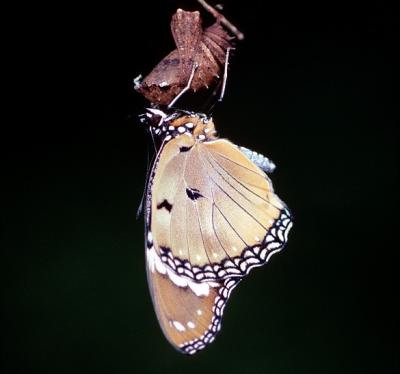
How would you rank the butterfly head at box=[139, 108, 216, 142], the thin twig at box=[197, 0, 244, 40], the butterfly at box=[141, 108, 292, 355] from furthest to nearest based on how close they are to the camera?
the butterfly at box=[141, 108, 292, 355], the butterfly head at box=[139, 108, 216, 142], the thin twig at box=[197, 0, 244, 40]

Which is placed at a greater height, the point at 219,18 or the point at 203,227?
the point at 219,18

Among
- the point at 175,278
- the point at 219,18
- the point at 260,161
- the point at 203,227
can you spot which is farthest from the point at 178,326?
the point at 219,18

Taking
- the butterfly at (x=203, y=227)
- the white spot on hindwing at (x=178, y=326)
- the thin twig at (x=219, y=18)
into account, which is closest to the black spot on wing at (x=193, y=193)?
the butterfly at (x=203, y=227)

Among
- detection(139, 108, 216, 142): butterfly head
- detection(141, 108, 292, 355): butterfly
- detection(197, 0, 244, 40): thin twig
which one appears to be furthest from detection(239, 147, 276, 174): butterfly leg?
detection(197, 0, 244, 40): thin twig

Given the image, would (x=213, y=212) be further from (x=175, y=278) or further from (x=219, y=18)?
(x=219, y=18)

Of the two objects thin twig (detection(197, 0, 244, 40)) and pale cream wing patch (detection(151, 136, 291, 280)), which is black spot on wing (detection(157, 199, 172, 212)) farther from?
thin twig (detection(197, 0, 244, 40))

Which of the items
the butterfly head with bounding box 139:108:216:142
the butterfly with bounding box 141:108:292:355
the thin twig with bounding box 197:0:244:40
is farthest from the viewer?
the butterfly with bounding box 141:108:292:355

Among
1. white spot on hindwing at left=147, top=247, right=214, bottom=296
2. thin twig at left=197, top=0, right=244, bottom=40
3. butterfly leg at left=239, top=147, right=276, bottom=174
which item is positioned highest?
thin twig at left=197, top=0, right=244, bottom=40
